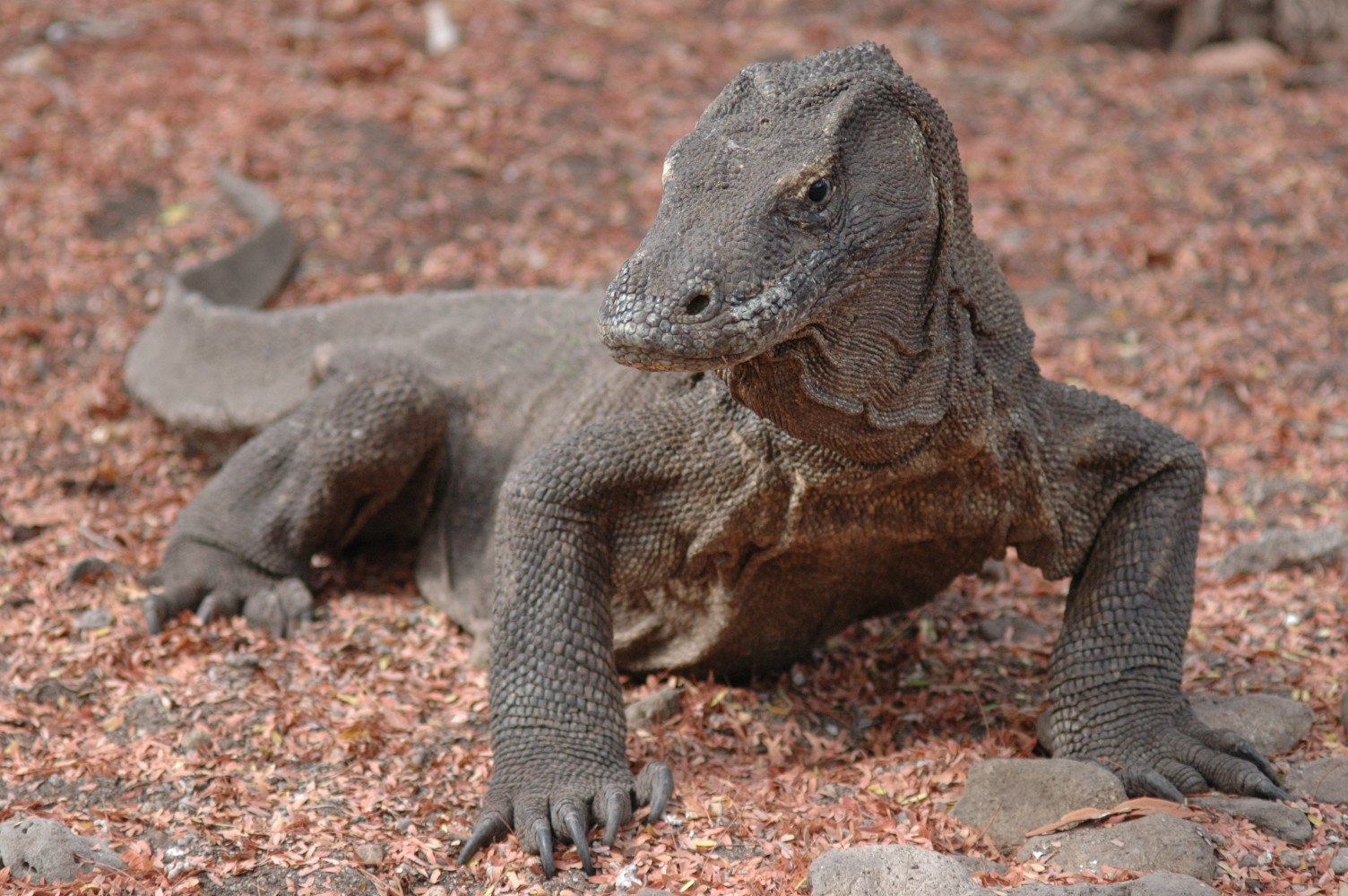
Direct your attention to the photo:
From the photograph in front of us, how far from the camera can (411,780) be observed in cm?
528

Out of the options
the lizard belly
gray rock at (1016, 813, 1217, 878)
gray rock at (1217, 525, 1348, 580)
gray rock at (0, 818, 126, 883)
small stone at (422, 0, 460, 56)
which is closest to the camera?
gray rock at (1016, 813, 1217, 878)

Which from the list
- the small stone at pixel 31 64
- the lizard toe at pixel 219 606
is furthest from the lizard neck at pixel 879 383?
the small stone at pixel 31 64

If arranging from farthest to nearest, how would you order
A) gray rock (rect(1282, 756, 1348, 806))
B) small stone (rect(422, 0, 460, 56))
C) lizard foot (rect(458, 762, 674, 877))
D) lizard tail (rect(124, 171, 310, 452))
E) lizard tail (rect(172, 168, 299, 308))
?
small stone (rect(422, 0, 460, 56))
lizard tail (rect(172, 168, 299, 308))
lizard tail (rect(124, 171, 310, 452))
gray rock (rect(1282, 756, 1348, 806))
lizard foot (rect(458, 762, 674, 877))

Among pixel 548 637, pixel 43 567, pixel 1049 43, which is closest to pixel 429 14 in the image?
pixel 1049 43

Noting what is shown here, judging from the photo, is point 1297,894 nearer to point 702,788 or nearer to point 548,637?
point 702,788

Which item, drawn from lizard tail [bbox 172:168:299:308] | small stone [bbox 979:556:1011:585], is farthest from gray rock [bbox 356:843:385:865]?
lizard tail [bbox 172:168:299:308]

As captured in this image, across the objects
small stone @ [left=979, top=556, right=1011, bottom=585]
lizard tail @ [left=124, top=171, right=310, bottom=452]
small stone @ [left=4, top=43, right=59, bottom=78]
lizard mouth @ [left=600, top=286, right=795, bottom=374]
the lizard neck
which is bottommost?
small stone @ [left=979, top=556, right=1011, bottom=585]

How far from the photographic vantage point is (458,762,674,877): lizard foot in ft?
15.3

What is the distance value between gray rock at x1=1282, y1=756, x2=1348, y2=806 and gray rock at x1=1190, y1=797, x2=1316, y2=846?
0.18 m

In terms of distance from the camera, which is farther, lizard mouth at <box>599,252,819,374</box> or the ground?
the ground

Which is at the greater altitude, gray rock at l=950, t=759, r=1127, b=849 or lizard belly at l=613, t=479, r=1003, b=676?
lizard belly at l=613, t=479, r=1003, b=676

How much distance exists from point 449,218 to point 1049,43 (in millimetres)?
5319

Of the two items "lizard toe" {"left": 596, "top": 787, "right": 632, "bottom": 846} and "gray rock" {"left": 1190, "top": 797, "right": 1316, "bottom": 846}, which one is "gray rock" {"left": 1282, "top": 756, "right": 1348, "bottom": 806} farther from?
"lizard toe" {"left": 596, "top": 787, "right": 632, "bottom": 846}

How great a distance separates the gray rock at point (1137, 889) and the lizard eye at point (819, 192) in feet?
6.05
